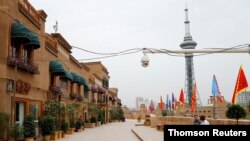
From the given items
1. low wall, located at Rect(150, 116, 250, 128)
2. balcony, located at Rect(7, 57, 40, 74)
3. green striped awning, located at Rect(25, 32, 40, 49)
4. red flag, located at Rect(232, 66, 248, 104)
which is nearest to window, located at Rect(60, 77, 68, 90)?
balcony, located at Rect(7, 57, 40, 74)

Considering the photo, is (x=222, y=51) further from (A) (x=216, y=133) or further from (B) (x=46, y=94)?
(B) (x=46, y=94)

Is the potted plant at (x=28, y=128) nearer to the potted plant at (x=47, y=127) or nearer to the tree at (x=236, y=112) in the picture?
the potted plant at (x=47, y=127)

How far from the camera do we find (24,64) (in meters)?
20.1

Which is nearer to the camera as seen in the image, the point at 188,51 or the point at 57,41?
the point at 188,51

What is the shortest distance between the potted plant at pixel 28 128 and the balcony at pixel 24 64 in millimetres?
2731

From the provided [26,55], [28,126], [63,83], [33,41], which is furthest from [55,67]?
[28,126]

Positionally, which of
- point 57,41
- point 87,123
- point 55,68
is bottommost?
point 87,123

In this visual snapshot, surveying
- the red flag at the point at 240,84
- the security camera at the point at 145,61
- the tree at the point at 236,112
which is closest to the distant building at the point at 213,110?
the red flag at the point at 240,84

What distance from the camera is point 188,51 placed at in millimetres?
10891

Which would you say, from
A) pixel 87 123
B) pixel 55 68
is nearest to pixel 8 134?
pixel 55 68

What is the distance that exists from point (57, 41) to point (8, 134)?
46.6 ft

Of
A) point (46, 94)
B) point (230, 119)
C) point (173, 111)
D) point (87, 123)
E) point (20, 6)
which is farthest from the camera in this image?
point (173, 111)

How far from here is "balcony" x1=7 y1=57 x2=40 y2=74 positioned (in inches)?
721

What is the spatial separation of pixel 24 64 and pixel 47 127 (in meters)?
4.56
